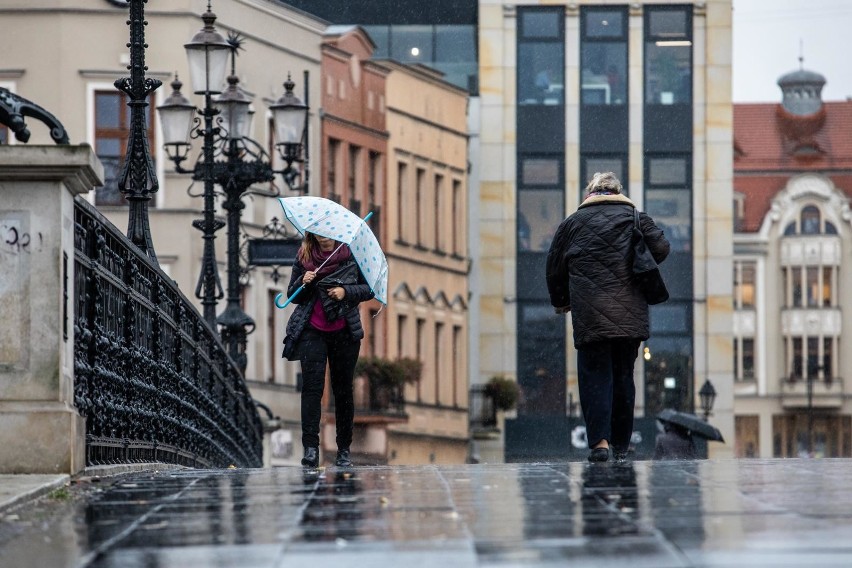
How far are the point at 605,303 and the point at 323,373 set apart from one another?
6.04 ft

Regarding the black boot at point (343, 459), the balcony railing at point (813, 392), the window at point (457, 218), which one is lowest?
the balcony railing at point (813, 392)

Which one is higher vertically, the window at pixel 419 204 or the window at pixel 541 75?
the window at pixel 541 75

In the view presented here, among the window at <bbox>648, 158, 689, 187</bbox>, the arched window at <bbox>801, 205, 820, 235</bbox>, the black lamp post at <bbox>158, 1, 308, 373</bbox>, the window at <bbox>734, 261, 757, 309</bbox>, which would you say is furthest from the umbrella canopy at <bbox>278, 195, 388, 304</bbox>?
the arched window at <bbox>801, 205, 820, 235</bbox>

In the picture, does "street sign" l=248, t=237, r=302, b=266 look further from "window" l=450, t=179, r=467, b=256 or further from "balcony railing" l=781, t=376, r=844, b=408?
"balcony railing" l=781, t=376, r=844, b=408

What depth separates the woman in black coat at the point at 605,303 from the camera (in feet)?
49.4

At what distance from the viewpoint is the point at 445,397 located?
63125 millimetres

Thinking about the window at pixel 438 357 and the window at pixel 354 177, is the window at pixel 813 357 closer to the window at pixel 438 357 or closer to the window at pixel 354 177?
the window at pixel 438 357

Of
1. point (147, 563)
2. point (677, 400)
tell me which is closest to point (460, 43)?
point (677, 400)

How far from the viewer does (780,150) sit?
4188 inches

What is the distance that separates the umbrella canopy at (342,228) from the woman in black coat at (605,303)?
111cm

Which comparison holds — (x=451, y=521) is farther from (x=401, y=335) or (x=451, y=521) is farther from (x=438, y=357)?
(x=438, y=357)

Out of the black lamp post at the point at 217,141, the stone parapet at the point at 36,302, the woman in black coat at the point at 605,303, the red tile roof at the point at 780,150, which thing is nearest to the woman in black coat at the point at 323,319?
the woman in black coat at the point at 605,303

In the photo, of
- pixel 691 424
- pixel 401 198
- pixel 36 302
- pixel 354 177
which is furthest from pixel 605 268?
pixel 401 198

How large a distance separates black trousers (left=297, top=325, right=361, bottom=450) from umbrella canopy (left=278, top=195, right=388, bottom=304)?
16.3 inches
